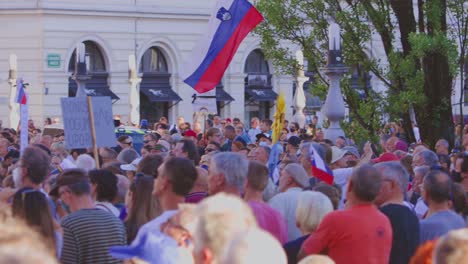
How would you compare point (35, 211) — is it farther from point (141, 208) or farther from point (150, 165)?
point (150, 165)

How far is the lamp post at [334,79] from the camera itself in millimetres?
18266

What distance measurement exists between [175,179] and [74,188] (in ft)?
3.27

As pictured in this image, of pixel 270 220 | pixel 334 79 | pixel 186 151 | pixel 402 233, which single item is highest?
pixel 334 79

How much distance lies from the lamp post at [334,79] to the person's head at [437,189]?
956 cm

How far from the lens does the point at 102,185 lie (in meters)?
9.16

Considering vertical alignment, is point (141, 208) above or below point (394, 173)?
below

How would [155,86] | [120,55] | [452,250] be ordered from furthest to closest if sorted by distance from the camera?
[155,86] → [120,55] → [452,250]

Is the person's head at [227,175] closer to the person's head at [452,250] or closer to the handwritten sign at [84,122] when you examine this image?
the person's head at [452,250]

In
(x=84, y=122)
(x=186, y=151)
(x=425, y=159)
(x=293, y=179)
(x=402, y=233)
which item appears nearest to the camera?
(x=402, y=233)

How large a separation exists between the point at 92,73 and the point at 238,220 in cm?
3952

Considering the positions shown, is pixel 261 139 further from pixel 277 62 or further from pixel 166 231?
pixel 166 231

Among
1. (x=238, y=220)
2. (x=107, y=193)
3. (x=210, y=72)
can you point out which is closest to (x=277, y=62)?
(x=210, y=72)

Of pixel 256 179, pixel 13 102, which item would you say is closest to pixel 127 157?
pixel 256 179

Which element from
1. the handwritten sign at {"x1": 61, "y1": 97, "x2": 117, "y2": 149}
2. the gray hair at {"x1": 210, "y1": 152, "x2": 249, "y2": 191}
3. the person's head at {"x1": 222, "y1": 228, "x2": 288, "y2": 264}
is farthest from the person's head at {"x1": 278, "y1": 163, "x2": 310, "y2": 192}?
the person's head at {"x1": 222, "y1": 228, "x2": 288, "y2": 264}
